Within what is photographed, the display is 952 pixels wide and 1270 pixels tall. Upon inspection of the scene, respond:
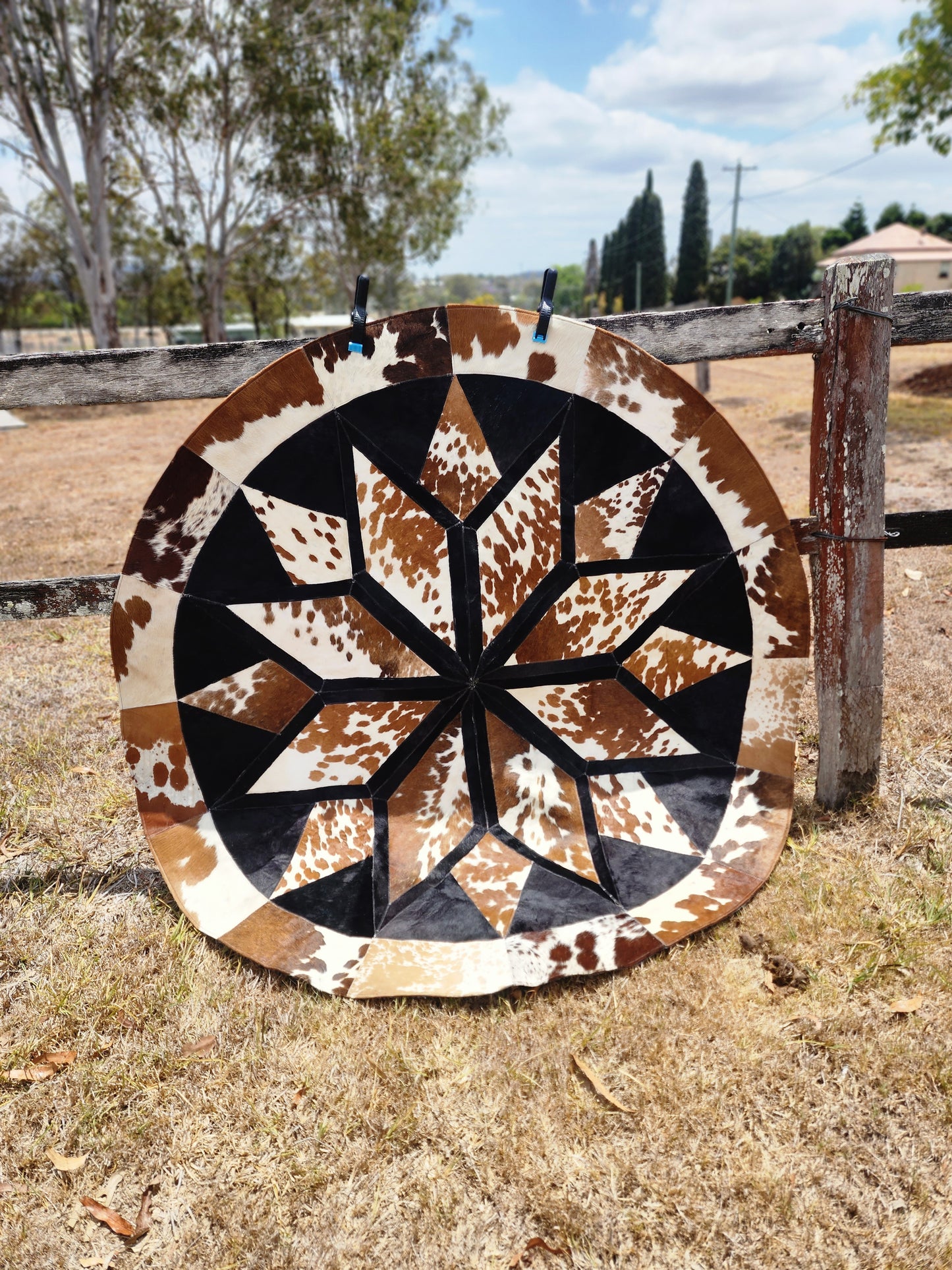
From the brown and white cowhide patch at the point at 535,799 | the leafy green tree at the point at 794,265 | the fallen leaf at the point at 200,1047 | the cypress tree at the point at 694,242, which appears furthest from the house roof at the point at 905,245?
the fallen leaf at the point at 200,1047

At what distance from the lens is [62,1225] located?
5.78 ft

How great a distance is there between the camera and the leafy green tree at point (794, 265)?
70062 mm

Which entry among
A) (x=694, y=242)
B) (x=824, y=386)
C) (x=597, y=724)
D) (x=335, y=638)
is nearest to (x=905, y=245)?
(x=694, y=242)

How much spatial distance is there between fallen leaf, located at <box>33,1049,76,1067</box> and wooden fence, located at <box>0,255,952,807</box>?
129 centimetres

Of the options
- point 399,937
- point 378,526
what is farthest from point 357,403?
point 399,937

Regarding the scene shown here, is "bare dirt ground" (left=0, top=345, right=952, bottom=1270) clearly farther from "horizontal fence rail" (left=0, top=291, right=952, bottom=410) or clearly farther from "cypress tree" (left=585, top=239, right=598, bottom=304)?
A: "cypress tree" (left=585, top=239, right=598, bottom=304)

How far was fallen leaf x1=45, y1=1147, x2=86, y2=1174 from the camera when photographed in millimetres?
1867

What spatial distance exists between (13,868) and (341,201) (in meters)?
26.6

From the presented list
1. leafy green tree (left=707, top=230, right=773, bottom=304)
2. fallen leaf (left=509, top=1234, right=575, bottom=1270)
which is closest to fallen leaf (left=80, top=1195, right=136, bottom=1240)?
fallen leaf (left=509, top=1234, right=575, bottom=1270)

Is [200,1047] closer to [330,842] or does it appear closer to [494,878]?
[330,842]

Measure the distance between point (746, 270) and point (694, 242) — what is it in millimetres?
8686

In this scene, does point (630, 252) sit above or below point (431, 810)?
above

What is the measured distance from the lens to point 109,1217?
1.77 meters

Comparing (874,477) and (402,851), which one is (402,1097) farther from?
(874,477)
